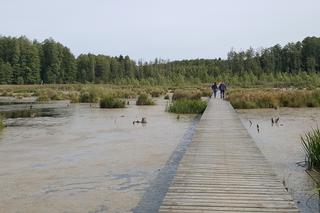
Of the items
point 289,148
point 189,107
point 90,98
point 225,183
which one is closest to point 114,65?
point 90,98

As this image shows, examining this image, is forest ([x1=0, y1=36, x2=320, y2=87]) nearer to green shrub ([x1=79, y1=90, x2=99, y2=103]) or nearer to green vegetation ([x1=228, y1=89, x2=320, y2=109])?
green shrub ([x1=79, y1=90, x2=99, y2=103])

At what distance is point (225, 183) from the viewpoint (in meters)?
6.23

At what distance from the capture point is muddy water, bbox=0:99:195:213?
6812mm

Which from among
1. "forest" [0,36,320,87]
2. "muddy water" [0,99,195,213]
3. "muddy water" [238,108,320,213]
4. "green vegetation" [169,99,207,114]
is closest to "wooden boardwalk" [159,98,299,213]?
"muddy water" [238,108,320,213]

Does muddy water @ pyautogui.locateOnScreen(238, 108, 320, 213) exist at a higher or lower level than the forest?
lower

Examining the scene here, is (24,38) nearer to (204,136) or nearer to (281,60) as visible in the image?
(281,60)

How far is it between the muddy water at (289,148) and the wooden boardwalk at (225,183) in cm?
56

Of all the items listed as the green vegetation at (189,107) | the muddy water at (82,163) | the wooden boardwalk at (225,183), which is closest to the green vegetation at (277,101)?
the green vegetation at (189,107)

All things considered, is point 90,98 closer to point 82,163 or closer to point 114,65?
point 82,163

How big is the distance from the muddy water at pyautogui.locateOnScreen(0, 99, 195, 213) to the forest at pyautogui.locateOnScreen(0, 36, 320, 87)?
170 ft

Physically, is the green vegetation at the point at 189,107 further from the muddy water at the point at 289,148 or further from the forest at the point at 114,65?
the forest at the point at 114,65

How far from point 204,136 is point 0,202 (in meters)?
5.42

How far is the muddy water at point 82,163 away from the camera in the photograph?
6.81 meters

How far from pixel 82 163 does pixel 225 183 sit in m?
4.19
